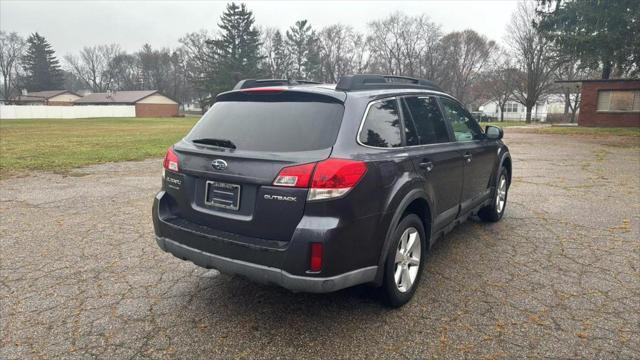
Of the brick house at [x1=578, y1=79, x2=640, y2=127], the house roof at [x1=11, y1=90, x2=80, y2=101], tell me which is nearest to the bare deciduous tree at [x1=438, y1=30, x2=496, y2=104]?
the brick house at [x1=578, y1=79, x2=640, y2=127]

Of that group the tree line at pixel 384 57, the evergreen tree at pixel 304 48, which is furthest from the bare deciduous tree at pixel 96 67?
the evergreen tree at pixel 304 48

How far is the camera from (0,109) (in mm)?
49062

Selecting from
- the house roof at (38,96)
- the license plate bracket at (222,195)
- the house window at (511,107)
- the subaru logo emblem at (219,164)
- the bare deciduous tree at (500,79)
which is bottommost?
the license plate bracket at (222,195)

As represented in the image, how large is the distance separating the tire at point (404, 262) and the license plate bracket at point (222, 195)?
113 centimetres

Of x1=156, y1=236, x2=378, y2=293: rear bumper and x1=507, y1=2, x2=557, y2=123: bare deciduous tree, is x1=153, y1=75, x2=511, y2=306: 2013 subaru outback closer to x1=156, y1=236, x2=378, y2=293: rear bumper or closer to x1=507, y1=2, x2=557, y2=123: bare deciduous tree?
x1=156, y1=236, x2=378, y2=293: rear bumper

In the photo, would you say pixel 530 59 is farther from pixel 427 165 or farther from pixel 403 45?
pixel 427 165

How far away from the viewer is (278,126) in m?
2.91

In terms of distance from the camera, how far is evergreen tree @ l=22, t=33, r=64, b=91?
257 feet

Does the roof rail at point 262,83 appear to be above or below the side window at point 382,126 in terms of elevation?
above

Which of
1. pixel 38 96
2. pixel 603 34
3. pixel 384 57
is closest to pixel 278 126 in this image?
pixel 603 34

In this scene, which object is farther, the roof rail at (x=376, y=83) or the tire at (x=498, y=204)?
the tire at (x=498, y=204)

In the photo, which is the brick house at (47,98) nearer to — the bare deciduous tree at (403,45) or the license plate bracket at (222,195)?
the bare deciduous tree at (403,45)

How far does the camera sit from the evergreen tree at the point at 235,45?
5509cm

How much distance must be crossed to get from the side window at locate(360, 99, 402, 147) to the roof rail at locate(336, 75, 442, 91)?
193mm
